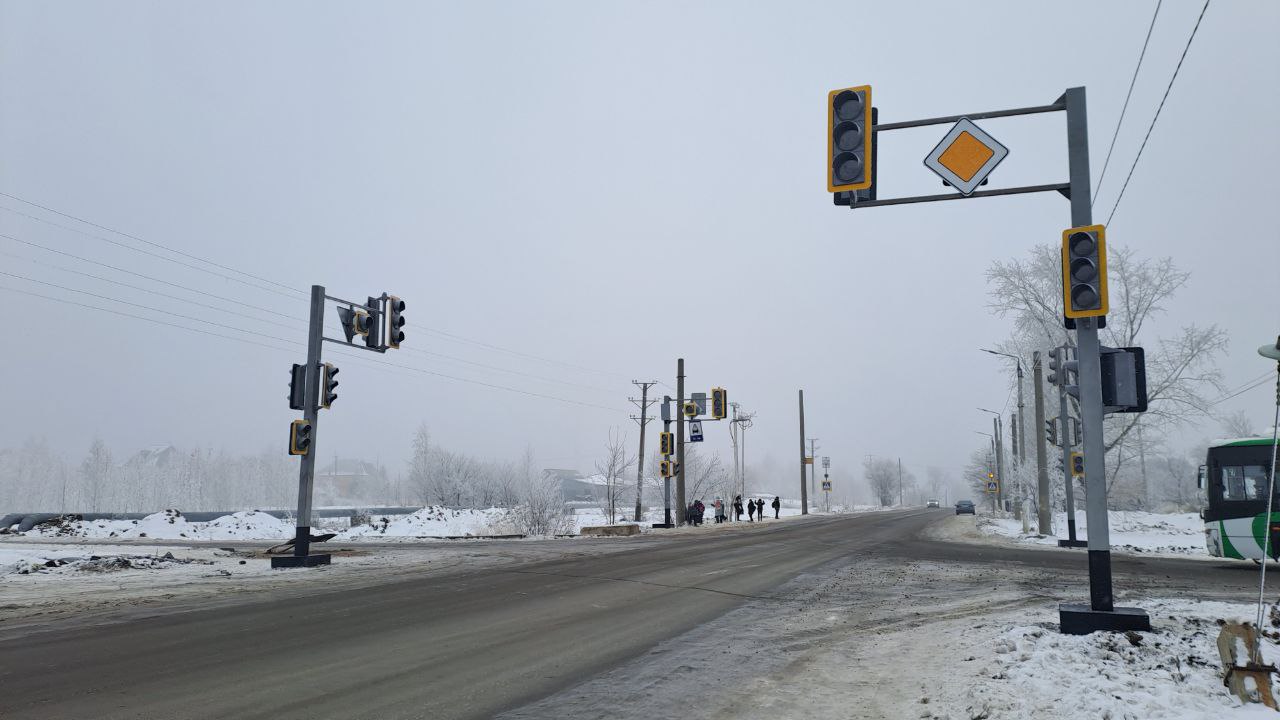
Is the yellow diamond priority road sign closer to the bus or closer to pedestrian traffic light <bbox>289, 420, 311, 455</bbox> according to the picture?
pedestrian traffic light <bbox>289, 420, 311, 455</bbox>

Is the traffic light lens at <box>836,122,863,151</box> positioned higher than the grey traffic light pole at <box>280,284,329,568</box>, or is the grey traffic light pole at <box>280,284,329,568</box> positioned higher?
the traffic light lens at <box>836,122,863,151</box>

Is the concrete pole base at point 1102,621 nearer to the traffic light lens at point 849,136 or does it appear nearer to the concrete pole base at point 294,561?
the traffic light lens at point 849,136

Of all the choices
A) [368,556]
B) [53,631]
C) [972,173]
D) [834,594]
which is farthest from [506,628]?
[368,556]

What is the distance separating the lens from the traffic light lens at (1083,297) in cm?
748

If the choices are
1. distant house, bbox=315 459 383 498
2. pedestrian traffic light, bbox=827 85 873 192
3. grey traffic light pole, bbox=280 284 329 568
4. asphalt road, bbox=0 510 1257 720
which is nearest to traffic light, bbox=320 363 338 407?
grey traffic light pole, bbox=280 284 329 568

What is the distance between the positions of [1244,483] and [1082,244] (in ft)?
51.6

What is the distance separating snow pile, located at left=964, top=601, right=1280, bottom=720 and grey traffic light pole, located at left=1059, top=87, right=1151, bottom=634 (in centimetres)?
36

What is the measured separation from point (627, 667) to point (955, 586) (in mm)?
8351

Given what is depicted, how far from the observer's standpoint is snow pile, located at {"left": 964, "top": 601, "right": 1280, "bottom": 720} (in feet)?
15.6

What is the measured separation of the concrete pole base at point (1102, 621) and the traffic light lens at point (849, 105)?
5.89m

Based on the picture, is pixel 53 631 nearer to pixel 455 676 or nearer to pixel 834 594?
pixel 455 676

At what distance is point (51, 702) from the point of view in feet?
17.0

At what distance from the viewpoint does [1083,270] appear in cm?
759

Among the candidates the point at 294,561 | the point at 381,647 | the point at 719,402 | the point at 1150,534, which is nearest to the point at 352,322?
the point at 294,561
